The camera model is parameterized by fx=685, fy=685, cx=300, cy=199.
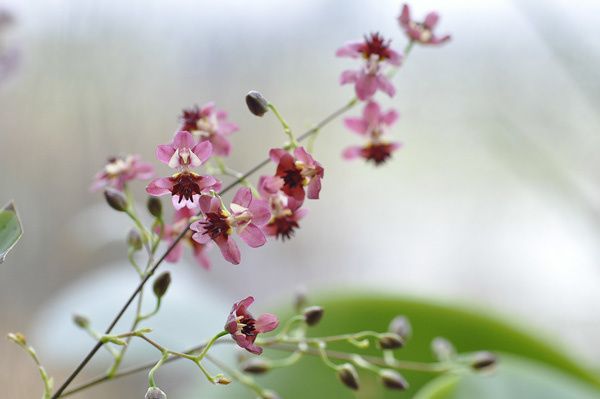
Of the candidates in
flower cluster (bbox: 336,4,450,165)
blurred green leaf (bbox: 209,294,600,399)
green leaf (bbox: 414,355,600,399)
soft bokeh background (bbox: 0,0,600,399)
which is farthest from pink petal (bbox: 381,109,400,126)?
soft bokeh background (bbox: 0,0,600,399)

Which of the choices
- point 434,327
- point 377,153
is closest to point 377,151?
point 377,153

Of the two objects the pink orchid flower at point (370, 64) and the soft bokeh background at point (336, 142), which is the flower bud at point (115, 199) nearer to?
the pink orchid flower at point (370, 64)

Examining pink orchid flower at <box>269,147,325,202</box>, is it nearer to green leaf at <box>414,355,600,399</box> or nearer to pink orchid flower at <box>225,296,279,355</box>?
pink orchid flower at <box>225,296,279,355</box>

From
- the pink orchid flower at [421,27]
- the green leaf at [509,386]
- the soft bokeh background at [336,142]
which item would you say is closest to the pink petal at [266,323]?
the pink orchid flower at [421,27]

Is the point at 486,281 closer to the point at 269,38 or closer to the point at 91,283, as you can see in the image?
the point at 269,38

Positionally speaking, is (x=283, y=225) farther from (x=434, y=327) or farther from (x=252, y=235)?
(x=434, y=327)

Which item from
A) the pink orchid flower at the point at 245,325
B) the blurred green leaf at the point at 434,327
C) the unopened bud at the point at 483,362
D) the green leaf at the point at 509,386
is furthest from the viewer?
the blurred green leaf at the point at 434,327

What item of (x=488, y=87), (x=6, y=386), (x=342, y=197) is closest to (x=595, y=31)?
(x=488, y=87)
